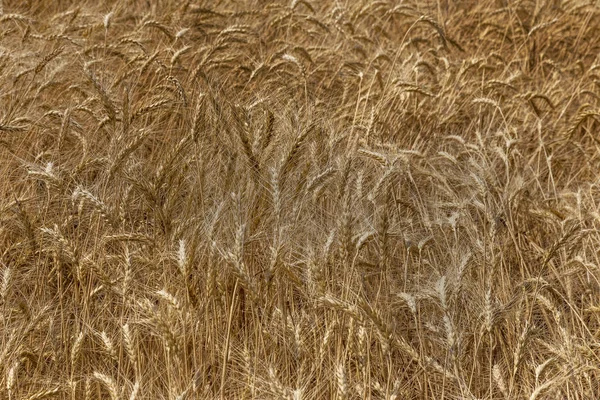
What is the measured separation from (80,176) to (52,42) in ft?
3.66

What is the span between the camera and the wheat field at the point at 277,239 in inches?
77.0

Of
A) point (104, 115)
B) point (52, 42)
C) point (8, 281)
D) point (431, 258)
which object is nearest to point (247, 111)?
point (104, 115)

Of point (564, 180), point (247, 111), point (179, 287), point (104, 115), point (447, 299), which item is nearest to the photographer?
point (447, 299)

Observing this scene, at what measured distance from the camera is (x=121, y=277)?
2.16 m

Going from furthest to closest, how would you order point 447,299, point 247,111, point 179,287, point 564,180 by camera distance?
point 564,180 < point 247,111 < point 179,287 < point 447,299

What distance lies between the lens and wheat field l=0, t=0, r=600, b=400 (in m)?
1.96

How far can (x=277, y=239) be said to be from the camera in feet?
7.01

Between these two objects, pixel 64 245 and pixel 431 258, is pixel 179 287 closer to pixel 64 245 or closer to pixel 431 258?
pixel 64 245

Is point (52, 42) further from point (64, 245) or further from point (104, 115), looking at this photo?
point (64, 245)

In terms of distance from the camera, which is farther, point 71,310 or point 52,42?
point 52,42

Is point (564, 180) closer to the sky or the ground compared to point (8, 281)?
closer to the ground

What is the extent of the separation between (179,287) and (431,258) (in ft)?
3.10

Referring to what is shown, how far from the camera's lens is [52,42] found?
11.2ft

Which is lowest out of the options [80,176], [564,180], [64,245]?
[564,180]
